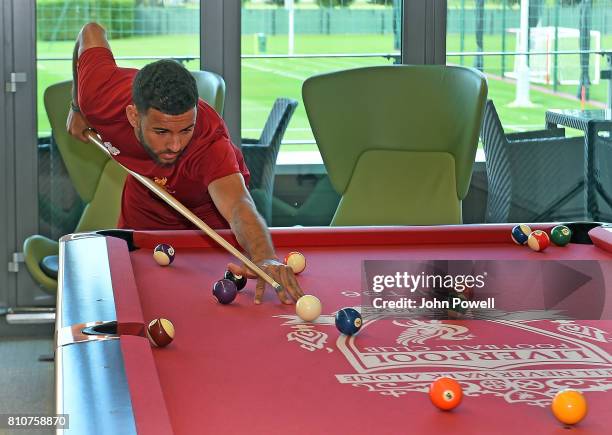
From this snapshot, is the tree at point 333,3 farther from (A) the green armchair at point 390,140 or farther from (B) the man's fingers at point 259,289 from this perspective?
(B) the man's fingers at point 259,289

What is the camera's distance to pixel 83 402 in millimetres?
1607

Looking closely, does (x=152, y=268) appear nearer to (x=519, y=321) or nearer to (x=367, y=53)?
(x=519, y=321)

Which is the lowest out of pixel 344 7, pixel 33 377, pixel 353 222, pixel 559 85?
pixel 33 377

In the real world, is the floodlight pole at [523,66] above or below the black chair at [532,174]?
above

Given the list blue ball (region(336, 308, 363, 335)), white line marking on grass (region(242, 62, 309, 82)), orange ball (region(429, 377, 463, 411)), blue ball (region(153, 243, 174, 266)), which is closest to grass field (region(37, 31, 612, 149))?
white line marking on grass (region(242, 62, 309, 82))

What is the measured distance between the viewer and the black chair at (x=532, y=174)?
16.2 ft

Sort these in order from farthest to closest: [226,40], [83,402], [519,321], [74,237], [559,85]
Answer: [559,85] < [226,40] < [74,237] < [519,321] < [83,402]

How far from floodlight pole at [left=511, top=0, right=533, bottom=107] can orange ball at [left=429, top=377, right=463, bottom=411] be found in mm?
3529

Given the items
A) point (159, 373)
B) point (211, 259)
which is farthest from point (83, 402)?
point (211, 259)

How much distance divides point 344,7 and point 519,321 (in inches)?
113

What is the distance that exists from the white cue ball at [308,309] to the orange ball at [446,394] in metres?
0.56

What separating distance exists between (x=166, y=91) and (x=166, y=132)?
121 mm

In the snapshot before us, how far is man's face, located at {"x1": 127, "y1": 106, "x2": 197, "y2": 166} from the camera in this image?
2891 millimetres

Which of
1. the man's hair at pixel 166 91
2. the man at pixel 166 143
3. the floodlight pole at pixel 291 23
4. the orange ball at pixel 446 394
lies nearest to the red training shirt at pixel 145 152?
the man at pixel 166 143
